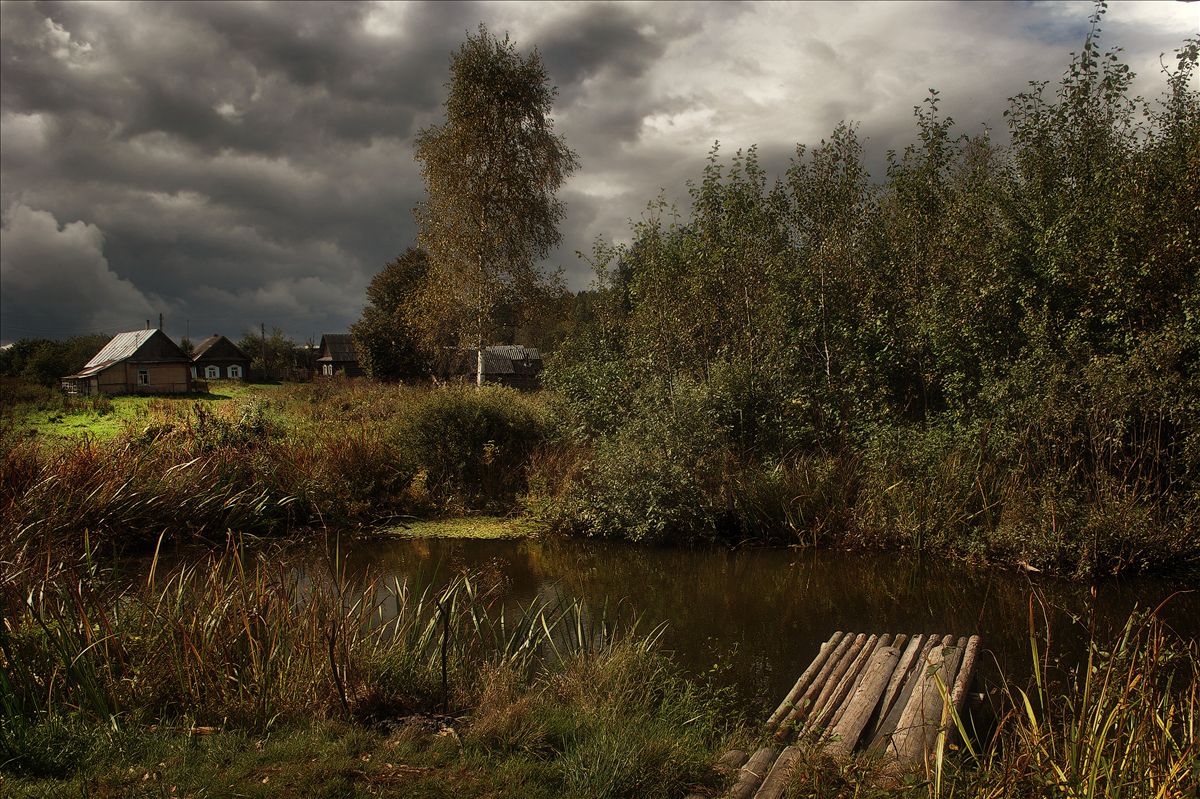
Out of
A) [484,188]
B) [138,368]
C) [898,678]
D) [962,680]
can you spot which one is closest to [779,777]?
[898,678]

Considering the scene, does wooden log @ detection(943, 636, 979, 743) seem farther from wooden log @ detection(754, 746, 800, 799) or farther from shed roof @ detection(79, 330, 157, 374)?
shed roof @ detection(79, 330, 157, 374)

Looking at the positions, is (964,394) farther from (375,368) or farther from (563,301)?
(375,368)

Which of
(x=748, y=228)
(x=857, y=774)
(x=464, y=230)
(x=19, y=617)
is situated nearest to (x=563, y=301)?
(x=464, y=230)

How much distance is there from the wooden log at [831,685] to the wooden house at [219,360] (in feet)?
170

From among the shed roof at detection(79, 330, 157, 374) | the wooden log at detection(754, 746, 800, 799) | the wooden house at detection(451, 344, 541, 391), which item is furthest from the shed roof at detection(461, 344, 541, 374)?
the wooden log at detection(754, 746, 800, 799)

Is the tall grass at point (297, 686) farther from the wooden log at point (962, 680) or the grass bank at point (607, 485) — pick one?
the grass bank at point (607, 485)

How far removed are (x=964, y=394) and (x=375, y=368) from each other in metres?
28.6

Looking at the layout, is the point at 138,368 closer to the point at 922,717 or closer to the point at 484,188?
the point at 484,188

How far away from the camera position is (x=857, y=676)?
5.37 metres

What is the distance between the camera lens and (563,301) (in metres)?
23.5

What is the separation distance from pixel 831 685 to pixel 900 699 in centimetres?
53

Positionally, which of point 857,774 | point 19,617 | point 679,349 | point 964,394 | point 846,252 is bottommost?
point 857,774

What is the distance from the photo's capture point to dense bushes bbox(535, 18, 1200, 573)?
9.84m

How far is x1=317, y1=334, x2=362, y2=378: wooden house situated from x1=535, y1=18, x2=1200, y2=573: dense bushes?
4126 cm
